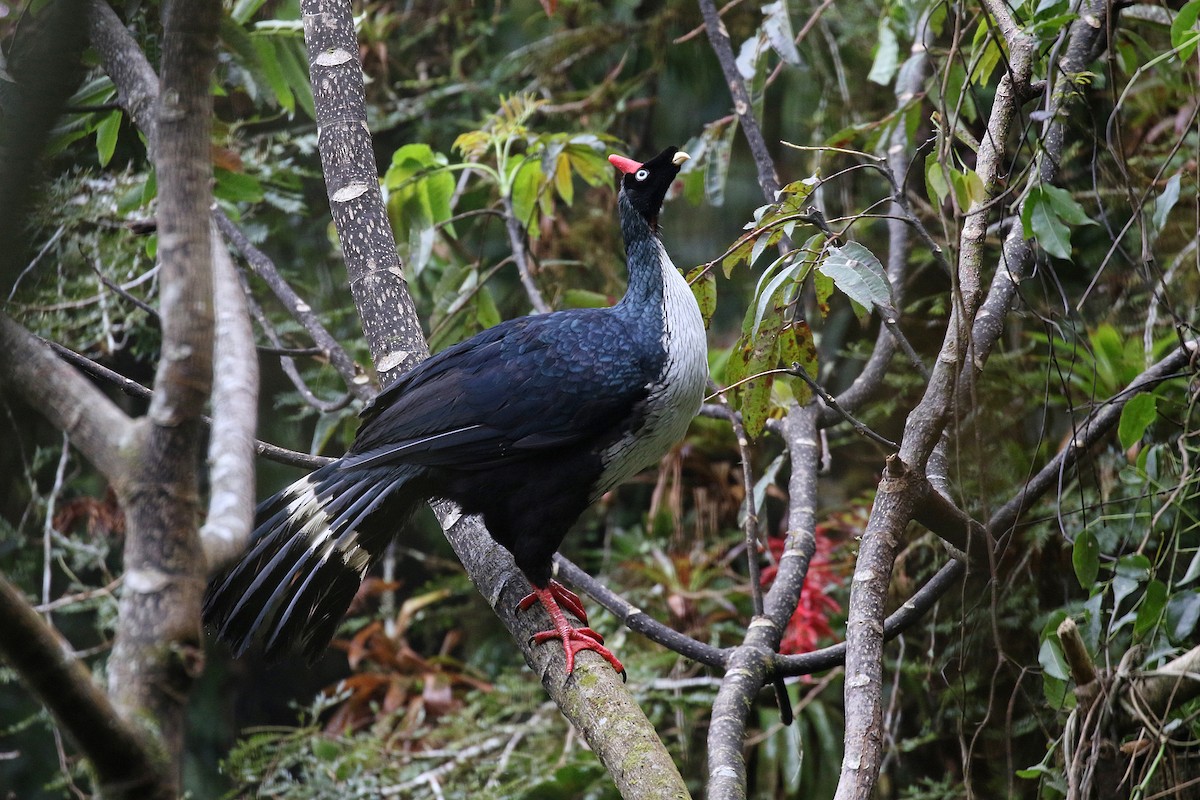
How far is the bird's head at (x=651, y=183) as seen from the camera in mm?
2908

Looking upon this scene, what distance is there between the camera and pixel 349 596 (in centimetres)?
258

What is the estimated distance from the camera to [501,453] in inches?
99.7

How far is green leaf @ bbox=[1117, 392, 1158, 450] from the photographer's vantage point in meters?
2.07

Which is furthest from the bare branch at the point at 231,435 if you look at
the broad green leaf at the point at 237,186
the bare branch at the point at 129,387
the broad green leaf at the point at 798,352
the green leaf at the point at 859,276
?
the broad green leaf at the point at 237,186

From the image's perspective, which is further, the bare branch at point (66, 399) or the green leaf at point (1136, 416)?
the green leaf at point (1136, 416)

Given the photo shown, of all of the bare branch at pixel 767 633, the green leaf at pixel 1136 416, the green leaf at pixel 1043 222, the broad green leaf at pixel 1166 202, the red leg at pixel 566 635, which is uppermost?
the green leaf at pixel 1043 222

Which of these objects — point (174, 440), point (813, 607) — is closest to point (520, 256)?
point (813, 607)

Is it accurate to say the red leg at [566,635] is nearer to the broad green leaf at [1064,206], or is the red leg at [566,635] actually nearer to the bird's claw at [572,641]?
the bird's claw at [572,641]

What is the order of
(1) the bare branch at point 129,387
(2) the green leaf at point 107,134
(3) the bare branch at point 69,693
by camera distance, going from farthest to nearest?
(2) the green leaf at point 107,134 < (1) the bare branch at point 129,387 < (3) the bare branch at point 69,693

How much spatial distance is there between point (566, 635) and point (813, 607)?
5.65ft

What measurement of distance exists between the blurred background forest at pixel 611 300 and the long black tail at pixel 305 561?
0.47 metres

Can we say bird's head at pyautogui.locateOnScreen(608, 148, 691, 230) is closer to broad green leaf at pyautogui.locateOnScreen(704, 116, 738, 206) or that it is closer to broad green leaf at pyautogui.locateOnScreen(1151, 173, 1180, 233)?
broad green leaf at pyautogui.locateOnScreen(704, 116, 738, 206)

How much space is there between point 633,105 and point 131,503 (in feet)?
13.4

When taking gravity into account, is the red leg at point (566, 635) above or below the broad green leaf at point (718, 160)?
below
